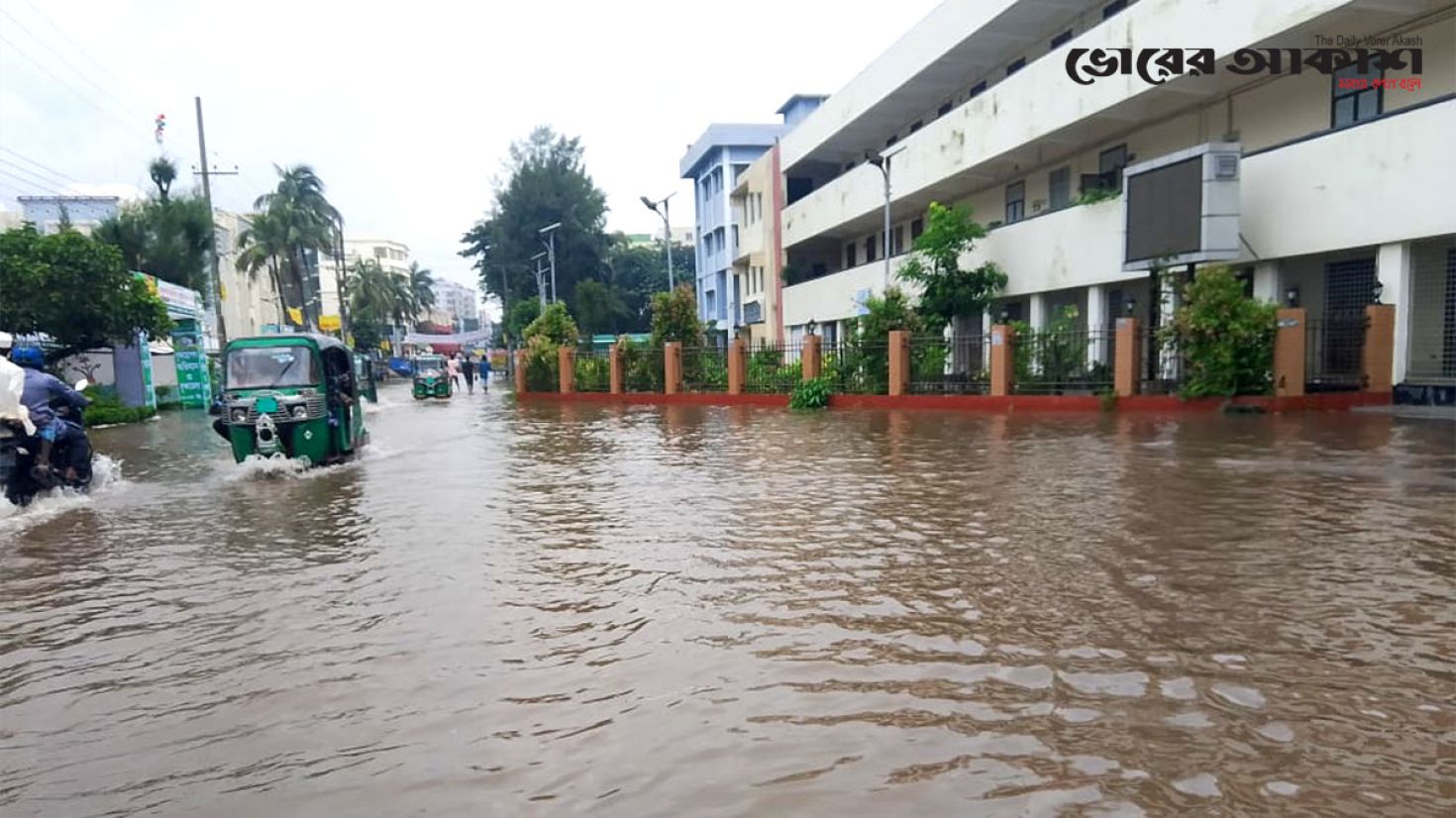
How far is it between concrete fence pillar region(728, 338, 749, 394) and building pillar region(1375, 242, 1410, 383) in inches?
596

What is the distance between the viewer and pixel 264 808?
3.32m

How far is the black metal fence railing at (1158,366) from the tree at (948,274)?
6.86 metres

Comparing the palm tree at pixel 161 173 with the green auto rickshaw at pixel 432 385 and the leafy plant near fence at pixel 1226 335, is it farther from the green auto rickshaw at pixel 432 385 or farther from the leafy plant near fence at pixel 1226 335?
the leafy plant near fence at pixel 1226 335

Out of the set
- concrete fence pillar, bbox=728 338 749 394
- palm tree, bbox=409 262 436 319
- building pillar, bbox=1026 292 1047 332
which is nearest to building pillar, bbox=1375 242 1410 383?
building pillar, bbox=1026 292 1047 332

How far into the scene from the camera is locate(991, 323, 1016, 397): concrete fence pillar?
20359mm

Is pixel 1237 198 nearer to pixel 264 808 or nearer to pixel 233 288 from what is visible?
pixel 264 808

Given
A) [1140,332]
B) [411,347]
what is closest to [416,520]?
[1140,332]

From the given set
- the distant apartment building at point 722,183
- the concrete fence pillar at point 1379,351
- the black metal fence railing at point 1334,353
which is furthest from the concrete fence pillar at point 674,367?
the distant apartment building at point 722,183

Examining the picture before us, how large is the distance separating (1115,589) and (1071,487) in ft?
13.2

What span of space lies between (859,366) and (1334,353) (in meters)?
10.0

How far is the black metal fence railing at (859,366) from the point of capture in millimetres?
22839

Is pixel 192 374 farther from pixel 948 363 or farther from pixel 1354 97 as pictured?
pixel 1354 97

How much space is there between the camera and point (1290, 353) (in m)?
16.8

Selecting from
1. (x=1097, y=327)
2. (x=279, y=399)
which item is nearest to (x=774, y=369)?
(x=1097, y=327)
